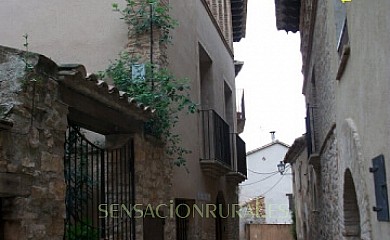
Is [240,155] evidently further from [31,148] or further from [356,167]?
[31,148]

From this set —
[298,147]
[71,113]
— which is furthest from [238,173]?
[71,113]

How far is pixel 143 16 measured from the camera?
7977 mm

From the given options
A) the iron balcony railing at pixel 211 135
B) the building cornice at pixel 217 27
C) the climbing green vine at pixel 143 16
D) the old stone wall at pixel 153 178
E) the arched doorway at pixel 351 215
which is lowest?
the arched doorway at pixel 351 215

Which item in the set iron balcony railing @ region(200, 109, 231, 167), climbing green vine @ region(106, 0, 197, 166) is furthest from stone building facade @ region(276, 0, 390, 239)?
iron balcony railing @ region(200, 109, 231, 167)

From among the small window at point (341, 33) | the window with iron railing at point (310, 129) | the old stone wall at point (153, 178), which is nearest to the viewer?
the small window at point (341, 33)

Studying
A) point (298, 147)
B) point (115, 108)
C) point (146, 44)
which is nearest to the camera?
point (115, 108)

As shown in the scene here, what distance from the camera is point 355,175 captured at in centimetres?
516

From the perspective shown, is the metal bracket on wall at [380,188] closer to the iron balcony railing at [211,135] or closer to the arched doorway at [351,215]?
the arched doorway at [351,215]

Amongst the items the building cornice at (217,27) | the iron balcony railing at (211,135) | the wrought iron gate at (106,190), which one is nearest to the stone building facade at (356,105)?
the wrought iron gate at (106,190)

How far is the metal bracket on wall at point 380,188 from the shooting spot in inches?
153

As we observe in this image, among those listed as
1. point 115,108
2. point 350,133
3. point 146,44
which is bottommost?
point 350,133

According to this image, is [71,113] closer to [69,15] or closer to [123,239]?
[123,239]

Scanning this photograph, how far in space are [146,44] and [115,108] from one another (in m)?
1.89

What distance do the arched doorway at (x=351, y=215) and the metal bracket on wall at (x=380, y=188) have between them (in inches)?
88.5
